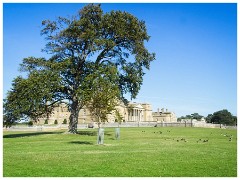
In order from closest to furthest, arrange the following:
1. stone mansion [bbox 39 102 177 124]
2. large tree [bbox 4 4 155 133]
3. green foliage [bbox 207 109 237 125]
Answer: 1. large tree [bbox 4 4 155 133]
2. stone mansion [bbox 39 102 177 124]
3. green foliage [bbox 207 109 237 125]

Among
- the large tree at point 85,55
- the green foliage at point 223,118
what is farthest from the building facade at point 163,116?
the large tree at point 85,55

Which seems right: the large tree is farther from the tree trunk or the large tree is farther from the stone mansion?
the stone mansion

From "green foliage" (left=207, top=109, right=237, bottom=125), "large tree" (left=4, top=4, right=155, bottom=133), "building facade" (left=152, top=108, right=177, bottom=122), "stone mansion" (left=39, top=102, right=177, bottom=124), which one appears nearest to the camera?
"large tree" (left=4, top=4, right=155, bottom=133)

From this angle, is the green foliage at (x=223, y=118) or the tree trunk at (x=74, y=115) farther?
the green foliage at (x=223, y=118)

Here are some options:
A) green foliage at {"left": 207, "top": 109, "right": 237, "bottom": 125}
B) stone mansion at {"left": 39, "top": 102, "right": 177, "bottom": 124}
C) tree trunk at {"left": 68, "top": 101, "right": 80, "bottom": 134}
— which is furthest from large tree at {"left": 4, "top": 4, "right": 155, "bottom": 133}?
green foliage at {"left": 207, "top": 109, "right": 237, "bottom": 125}

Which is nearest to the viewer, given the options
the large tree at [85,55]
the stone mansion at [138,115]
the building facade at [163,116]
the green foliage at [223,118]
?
the large tree at [85,55]

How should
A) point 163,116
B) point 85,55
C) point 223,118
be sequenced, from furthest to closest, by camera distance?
point 163,116
point 223,118
point 85,55

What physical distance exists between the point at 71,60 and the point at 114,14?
25.8 ft

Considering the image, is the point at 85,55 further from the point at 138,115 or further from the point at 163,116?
the point at 163,116

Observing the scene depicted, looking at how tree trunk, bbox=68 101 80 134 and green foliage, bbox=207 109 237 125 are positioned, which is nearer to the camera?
tree trunk, bbox=68 101 80 134

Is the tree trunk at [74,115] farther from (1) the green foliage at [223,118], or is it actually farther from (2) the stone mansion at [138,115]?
(1) the green foliage at [223,118]

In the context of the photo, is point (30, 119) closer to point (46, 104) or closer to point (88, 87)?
point (46, 104)

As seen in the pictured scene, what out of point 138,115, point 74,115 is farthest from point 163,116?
point 74,115

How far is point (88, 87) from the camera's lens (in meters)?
39.6
